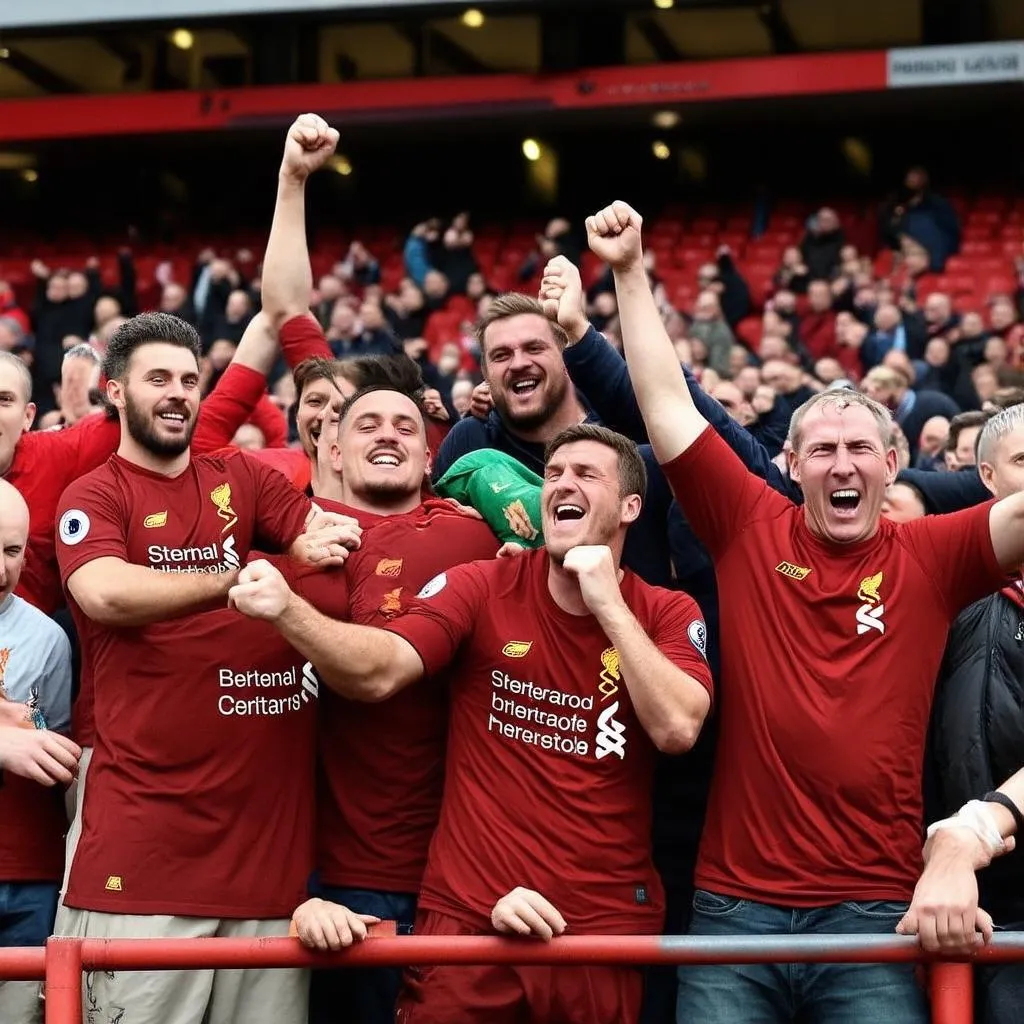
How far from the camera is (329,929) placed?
3246 millimetres

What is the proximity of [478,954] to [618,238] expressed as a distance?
5.86ft

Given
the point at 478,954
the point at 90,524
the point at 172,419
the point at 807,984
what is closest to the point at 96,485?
the point at 90,524

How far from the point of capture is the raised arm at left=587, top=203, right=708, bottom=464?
3947mm

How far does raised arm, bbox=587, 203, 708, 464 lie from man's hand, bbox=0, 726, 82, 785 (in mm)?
1596

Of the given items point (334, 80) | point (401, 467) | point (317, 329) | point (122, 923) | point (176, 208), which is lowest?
point (122, 923)

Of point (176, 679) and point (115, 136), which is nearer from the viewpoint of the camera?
point (176, 679)

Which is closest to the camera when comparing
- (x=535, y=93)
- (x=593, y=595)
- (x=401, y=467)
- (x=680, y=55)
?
(x=593, y=595)

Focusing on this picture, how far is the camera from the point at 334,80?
65.7ft

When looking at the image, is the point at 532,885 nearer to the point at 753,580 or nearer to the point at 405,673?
the point at 405,673

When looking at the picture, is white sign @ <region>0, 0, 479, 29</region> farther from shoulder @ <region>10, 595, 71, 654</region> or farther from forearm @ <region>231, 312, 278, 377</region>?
shoulder @ <region>10, 595, 71, 654</region>

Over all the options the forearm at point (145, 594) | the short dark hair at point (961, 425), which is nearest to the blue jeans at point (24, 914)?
the forearm at point (145, 594)

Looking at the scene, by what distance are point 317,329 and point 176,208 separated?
16.2 metres

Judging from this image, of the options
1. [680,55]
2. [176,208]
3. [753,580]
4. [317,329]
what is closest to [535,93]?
[680,55]

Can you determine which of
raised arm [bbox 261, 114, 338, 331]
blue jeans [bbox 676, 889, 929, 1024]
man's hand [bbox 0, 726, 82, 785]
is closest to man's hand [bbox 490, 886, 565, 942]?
blue jeans [bbox 676, 889, 929, 1024]
